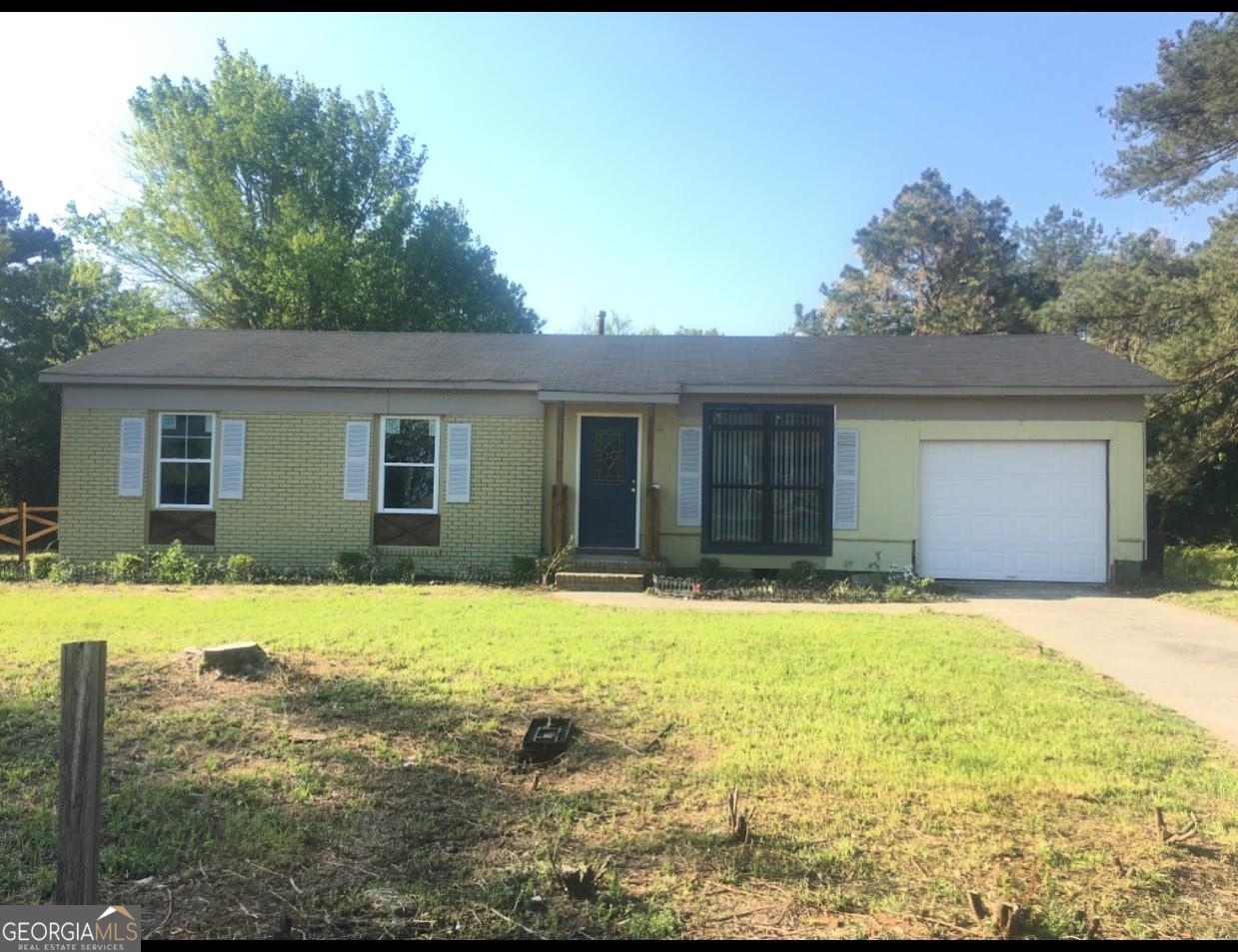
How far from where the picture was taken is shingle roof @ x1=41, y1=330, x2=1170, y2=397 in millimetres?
12602

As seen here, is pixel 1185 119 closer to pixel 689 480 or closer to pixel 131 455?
pixel 689 480

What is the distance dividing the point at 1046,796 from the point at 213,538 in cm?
1258

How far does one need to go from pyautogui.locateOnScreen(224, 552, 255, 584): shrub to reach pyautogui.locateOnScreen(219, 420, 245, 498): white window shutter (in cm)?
133

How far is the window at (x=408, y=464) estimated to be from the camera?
1305cm

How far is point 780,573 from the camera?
1270 cm

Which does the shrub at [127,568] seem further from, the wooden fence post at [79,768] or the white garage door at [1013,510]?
the white garage door at [1013,510]

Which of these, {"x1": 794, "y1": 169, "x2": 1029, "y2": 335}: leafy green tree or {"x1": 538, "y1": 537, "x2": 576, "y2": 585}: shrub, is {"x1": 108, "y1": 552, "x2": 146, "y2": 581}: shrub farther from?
{"x1": 794, "y1": 169, "x2": 1029, "y2": 335}: leafy green tree

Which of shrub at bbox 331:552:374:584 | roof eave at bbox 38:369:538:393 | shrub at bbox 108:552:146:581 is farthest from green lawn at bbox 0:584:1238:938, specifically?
roof eave at bbox 38:369:538:393

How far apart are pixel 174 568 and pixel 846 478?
10474mm

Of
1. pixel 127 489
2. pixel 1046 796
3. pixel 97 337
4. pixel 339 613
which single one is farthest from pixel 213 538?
pixel 97 337

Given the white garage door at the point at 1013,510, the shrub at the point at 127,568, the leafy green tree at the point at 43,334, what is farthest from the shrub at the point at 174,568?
the leafy green tree at the point at 43,334

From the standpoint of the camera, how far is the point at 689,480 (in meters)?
13.0

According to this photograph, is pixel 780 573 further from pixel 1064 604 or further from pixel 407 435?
pixel 407 435

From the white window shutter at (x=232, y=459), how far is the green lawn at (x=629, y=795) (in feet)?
20.9
